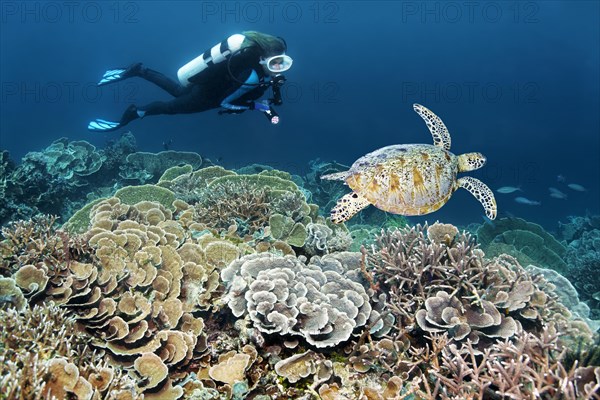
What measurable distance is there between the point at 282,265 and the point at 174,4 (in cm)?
8808

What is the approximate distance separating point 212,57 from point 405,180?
597 centimetres

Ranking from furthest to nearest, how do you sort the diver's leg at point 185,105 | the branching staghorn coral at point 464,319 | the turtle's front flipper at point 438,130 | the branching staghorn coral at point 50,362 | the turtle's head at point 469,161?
the diver's leg at point 185,105 < the turtle's front flipper at point 438,130 < the turtle's head at point 469,161 < the branching staghorn coral at point 464,319 < the branching staghorn coral at point 50,362

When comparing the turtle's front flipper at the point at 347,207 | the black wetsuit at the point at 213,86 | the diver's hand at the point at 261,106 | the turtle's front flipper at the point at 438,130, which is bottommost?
the turtle's front flipper at the point at 347,207

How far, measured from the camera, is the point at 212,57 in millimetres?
7582

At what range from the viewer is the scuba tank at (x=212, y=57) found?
23.4ft

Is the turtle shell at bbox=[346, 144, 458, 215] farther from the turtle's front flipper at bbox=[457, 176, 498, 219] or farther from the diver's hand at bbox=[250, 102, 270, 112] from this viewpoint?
the diver's hand at bbox=[250, 102, 270, 112]

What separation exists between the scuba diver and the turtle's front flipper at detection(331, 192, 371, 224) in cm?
332

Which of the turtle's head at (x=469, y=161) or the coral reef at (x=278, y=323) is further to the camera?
the turtle's head at (x=469, y=161)

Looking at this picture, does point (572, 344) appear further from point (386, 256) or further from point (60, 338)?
point (60, 338)

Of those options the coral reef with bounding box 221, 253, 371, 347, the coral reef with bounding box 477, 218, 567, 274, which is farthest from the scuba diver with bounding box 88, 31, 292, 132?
the coral reef with bounding box 477, 218, 567, 274

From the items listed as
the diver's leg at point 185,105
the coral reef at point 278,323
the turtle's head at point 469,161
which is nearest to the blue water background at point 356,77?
the diver's leg at point 185,105

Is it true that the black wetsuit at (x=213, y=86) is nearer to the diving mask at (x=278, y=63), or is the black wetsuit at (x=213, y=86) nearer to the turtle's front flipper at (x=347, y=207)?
the diving mask at (x=278, y=63)

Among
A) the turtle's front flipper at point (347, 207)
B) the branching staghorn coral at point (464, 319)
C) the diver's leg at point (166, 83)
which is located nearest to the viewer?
the branching staghorn coral at point (464, 319)

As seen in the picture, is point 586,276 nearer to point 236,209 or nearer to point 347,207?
point 347,207
